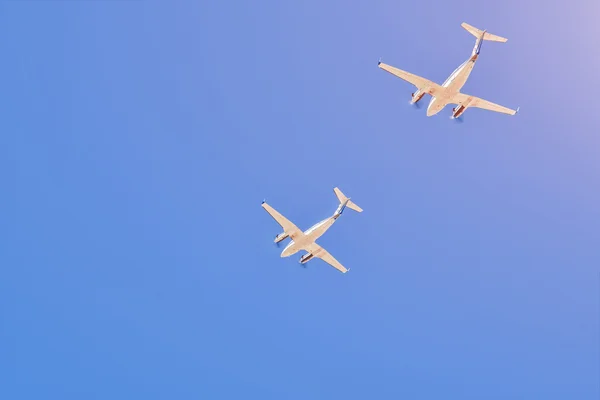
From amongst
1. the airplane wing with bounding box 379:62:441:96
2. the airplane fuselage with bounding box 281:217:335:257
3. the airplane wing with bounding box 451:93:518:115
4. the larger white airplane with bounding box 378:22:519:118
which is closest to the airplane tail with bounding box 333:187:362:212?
the airplane fuselage with bounding box 281:217:335:257

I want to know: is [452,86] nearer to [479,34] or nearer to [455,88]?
[455,88]

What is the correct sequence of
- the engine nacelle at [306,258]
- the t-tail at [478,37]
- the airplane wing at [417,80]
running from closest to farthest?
the t-tail at [478,37] → the airplane wing at [417,80] → the engine nacelle at [306,258]

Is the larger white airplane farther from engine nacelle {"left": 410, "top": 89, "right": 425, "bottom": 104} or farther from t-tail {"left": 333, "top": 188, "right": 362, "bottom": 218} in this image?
t-tail {"left": 333, "top": 188, "right": 362, "bottom": 218}

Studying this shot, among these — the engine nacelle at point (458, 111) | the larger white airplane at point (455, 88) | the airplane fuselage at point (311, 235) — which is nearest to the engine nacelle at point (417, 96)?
the larger white airplane at point (455, 88)

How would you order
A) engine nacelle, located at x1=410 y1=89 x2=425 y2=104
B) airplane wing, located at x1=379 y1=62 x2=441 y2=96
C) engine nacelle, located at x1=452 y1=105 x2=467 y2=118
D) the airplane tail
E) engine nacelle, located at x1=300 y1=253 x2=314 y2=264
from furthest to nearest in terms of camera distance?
1. engine nacelle, located at x1=300 y1=253 x2=314 y2=264
2. the airplane tail
3. engine nacelle, located at x1=452 y1=105 x2=467 y2=118
4. engine nacelle, located at x1=410 y1=89 x2=425 y2=104
5. airplane wing, located at x1=379 y1=62 x2=441 y2=96

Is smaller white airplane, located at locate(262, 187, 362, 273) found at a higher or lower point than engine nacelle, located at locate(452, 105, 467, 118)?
lower

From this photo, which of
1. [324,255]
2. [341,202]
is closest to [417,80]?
[341,202]

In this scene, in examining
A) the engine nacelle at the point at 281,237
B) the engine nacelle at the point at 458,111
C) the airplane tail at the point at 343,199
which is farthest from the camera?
the engine nacelle at the point at 281,237

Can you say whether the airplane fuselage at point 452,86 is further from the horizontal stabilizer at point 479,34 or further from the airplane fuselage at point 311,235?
the airplane fuselage at point 311,235
